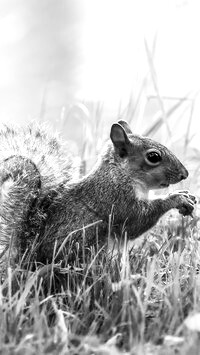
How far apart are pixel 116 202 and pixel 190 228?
750mm

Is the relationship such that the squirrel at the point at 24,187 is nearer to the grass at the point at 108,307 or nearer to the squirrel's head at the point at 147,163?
the grass at the point at 108,307

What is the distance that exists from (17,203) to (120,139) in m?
0.61

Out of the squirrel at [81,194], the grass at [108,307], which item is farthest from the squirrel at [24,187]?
the grass at [108,307]

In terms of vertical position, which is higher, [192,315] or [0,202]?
[0,202]

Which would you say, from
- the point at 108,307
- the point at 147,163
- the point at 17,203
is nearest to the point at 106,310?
the point at 108,307

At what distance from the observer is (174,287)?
2307 mm

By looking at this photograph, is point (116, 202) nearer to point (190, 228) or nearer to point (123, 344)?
point (190, 228)

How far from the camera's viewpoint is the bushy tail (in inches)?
115

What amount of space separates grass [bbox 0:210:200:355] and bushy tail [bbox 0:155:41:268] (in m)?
0.18

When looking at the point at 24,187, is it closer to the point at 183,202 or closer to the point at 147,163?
the point at 147,163

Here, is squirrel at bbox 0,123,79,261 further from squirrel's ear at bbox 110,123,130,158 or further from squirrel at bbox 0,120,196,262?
squirrel's ear at bbox 110,123,130,158

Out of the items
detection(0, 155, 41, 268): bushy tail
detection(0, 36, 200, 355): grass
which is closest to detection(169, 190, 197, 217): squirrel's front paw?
detection(0, 36, 200, 355): grass

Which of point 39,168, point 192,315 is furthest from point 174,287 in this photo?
point 39,168

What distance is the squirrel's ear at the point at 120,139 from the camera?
3.01 m
